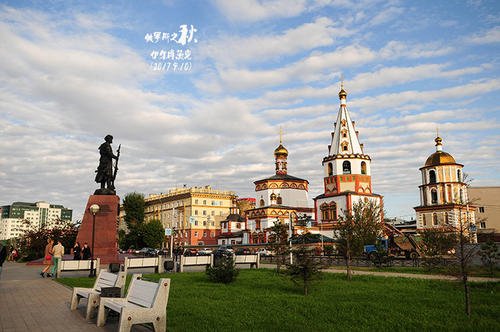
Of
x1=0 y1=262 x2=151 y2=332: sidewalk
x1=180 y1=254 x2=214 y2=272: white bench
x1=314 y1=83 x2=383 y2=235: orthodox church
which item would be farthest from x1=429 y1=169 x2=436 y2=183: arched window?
x1=0 y1=262 x2=151 y2=332: sidewalk

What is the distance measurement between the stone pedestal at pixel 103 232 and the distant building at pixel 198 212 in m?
56.0

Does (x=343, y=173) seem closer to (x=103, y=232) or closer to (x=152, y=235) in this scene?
(x=152, y=235)

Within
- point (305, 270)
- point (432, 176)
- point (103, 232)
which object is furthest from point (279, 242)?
point (432, 176)

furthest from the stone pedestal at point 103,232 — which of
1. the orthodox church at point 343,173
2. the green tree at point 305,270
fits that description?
the orthodox church at point 343,173

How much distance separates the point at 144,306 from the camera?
7086mm

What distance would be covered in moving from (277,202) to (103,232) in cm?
4295

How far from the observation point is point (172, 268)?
19.5 m

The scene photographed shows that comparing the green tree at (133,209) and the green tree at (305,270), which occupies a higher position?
the green tree at (133,209)

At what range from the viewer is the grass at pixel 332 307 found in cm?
753

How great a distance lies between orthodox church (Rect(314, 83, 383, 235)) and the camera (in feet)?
176

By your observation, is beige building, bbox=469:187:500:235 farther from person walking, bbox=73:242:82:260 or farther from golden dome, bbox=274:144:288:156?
person walking, bbox=73:242:82:260

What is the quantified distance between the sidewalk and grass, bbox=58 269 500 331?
163 centimetres

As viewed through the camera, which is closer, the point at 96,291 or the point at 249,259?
the point at 96,291

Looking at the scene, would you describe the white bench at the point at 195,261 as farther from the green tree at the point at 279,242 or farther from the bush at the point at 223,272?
the bush at the point at 223,272
